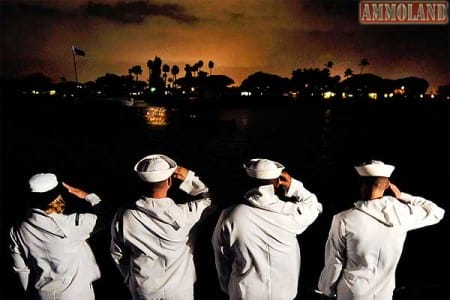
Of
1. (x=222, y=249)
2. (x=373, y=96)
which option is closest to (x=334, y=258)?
(x=222, y=249)

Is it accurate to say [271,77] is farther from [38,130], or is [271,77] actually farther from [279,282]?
[279,282]

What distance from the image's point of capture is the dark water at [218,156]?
21.8ft

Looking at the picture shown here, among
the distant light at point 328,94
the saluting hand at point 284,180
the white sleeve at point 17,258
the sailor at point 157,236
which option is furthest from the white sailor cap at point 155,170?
the distant light at point 328,94

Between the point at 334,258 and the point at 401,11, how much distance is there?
535 cm

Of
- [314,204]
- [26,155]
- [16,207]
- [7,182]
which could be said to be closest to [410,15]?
[314,204]

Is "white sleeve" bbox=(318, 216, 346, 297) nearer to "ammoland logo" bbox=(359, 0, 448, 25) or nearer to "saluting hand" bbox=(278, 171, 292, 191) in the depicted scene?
"saluting hand" bbox=(278, 171, 292, 191)

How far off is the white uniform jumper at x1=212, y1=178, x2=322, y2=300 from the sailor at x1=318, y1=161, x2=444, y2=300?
0.78 feet

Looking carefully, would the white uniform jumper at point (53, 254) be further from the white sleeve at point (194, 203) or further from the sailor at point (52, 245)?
the white sleeve at point (194, 203)

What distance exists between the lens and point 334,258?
2377 mm

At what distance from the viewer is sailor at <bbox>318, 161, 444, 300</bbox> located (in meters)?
2.24

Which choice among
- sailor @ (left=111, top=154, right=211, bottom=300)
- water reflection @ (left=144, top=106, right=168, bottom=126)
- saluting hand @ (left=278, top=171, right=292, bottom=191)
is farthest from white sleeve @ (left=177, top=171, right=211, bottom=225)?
water reflection @ (left=144, top=106, right=168, bottom=126)

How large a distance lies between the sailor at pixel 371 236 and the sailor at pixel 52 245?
1.53 m

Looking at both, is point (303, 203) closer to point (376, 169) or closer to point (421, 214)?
point (376, 169)

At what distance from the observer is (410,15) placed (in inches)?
247
